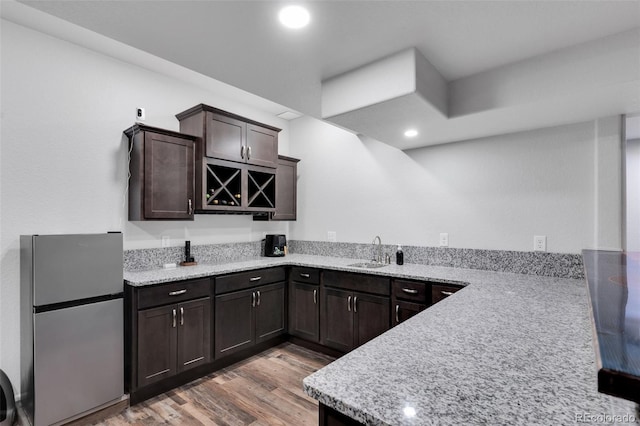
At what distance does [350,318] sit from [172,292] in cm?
158

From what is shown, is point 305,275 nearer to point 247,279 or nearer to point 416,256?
point 247,279

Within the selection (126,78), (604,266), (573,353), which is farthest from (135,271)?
(604,266)

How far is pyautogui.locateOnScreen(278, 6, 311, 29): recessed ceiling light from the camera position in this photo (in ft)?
4.63

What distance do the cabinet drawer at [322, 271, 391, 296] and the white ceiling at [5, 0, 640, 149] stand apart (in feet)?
5.39

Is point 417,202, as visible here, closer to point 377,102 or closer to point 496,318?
point 377,102

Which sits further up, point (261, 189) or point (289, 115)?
point (289, 115)

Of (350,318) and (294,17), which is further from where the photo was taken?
(350,318)

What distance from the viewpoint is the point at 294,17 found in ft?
4.81

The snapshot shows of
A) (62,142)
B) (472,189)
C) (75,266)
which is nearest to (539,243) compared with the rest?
(472,189)

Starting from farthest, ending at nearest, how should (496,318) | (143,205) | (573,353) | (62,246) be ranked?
(143,205)
(62,246)
(496,318)
(573,353)

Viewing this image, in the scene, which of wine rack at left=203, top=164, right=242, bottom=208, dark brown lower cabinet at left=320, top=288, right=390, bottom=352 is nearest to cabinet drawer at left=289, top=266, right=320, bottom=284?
dark brown lower cabinet at left=320, top=288, right=390, bottom=352

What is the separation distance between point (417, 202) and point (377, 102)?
1.58m

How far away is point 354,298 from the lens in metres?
2.94

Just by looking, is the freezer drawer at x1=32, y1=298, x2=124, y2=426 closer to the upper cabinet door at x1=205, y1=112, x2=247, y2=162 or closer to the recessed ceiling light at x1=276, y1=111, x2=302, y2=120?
the upper cabinet door at x1=205, y1=112, x2=247, y2=162
